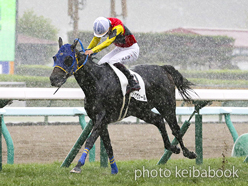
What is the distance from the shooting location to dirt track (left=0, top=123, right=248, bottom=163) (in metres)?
7.19

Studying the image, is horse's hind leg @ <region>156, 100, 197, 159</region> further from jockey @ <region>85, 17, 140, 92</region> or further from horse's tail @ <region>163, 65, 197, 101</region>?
jockey @ <region>85, 17, 140, 92</region>

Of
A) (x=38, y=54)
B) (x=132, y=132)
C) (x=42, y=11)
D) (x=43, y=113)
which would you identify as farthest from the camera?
(x=42, y=11)

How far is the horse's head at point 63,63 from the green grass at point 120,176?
0.89 m

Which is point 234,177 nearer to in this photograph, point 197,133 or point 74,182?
point 197,133

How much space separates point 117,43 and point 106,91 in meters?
0.65

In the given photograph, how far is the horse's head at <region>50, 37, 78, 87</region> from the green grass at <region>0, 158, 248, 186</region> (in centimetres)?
89

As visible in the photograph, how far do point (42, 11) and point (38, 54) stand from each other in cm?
2494

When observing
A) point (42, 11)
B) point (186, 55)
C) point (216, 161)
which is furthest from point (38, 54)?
point (216, 161)

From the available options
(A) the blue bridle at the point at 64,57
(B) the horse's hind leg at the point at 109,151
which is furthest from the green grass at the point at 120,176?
(A) the blue bridle at the point at 64,57

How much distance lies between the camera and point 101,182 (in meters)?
4.04

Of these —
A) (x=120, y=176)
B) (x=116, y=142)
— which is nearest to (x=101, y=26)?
(x=120, y=176)

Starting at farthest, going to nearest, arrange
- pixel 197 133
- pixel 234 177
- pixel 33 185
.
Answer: pixel 197 133 < pixel 234 177 < pixel 33 185

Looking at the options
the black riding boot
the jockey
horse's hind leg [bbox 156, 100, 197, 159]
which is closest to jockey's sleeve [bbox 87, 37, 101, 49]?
the jockey

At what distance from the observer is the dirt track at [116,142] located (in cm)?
719
